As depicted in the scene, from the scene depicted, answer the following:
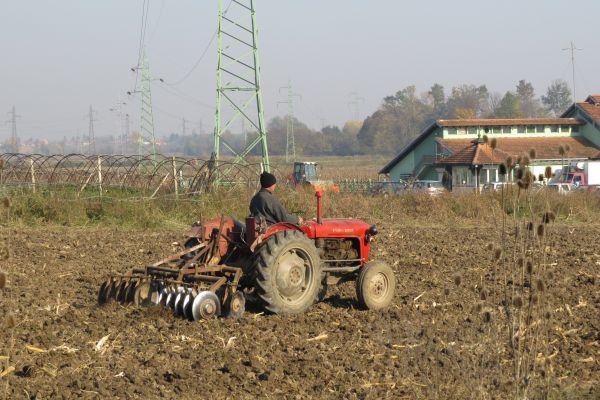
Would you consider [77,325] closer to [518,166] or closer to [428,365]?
[428,365]

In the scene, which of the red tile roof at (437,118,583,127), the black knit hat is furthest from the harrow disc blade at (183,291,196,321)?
the red tile roof at (437,118,583,127)

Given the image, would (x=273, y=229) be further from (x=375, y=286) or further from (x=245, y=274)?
(x=375, y=286)

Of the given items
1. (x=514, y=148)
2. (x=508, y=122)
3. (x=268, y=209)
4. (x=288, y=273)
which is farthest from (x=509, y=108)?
(x=288, y=273)

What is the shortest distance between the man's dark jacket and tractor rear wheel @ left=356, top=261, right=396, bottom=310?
1152 mm

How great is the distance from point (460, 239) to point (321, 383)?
461 inches

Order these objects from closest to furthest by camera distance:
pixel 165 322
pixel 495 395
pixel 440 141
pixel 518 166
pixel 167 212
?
pixel 518 166
pixel 495 395
pixel 165 322
pixel 167 212
pixel 440 141

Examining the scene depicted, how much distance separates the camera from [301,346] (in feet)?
28.2

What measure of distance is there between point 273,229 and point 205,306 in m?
1.32

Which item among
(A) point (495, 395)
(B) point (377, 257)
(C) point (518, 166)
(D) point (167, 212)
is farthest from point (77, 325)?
(D) point (167, 212)

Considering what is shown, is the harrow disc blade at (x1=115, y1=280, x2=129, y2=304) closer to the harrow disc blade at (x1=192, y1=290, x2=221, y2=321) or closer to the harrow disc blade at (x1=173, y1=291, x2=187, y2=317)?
the harrow disc blade at (x1=173, y1=291, x2=187, y2=317)

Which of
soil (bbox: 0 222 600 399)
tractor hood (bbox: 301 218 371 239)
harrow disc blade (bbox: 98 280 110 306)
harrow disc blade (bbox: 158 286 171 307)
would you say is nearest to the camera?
soil (bbox: 0 222 600 399)

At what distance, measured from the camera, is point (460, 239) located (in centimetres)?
1856

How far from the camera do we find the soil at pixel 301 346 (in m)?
6.97

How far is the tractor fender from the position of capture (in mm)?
10172
